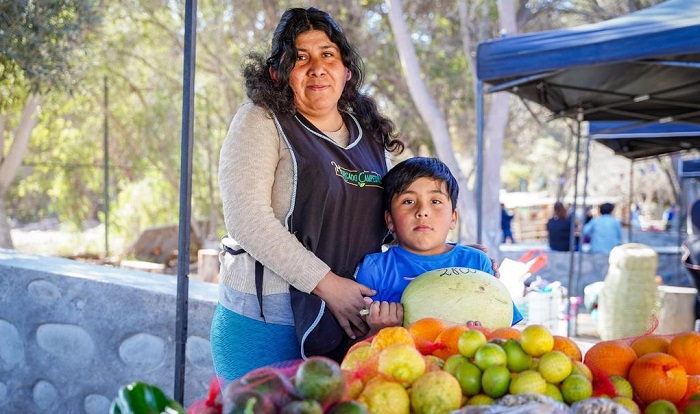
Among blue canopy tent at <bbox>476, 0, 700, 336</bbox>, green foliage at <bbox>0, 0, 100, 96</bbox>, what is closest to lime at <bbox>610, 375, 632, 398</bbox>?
blue canopy tent at <bbox>476, 0, 700, 336</bbox>

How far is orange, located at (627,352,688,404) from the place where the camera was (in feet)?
5.42

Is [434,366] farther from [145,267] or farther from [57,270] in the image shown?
[145,267]

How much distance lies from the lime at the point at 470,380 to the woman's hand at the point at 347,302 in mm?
691

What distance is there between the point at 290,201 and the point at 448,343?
733 millimetres

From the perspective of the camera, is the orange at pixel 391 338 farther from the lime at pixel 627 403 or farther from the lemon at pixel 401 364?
the lime at pixel 627 403

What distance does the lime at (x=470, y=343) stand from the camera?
62.6 inches

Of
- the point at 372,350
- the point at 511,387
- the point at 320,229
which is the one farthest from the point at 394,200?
the point at 511,387

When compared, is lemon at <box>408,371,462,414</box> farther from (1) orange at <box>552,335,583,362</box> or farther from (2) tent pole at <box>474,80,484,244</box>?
(2) tent pole at <box>474,80,484,244</box>

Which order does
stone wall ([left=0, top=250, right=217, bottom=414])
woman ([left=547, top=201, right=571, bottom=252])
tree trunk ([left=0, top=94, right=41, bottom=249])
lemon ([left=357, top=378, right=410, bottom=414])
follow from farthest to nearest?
woman ([left=547, top=201, right=571, bottom=252]) < tree trunk ([left=0, top=94, right=41, bottom=249]) < stone wall ([left=0, top=250, right=217, bottom=414]) < lemon ([left=357, top=378, right=410, bottom=414])

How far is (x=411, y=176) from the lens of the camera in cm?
236

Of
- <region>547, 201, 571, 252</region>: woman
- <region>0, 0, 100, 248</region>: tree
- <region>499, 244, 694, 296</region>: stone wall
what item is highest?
<region>0, 0, 100, 248</region>: tree

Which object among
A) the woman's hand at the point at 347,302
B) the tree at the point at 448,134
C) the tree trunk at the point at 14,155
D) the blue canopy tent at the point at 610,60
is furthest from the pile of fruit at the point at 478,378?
the tree trunk at the point at 14,155

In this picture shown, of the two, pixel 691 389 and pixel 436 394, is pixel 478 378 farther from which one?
pixel 691 389

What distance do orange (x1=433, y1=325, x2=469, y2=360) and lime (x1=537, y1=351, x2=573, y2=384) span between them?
0.24 metres
